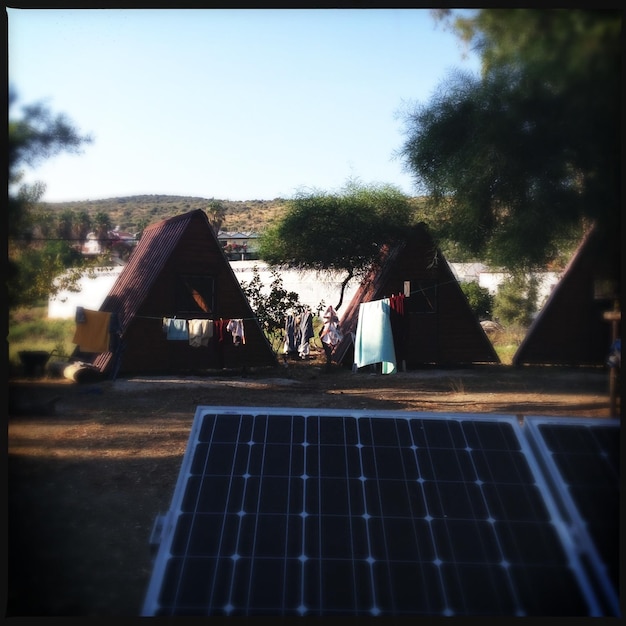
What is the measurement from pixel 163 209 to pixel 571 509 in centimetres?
453

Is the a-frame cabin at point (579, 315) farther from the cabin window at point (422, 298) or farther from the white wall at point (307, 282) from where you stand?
the white wall at point (307, 282)

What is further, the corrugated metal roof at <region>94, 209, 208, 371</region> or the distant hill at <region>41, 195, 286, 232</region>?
Answer: the corrugated metal roof at <region>94, 209, 208, 371</region>

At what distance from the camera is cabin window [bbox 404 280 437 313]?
640 cm

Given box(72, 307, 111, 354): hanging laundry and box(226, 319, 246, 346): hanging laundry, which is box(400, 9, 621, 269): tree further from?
box(72, 307, 111, 354): hanging laundry

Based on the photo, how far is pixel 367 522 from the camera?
172 centimetres

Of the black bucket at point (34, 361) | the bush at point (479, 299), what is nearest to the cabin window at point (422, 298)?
the bush at point (479, 299)

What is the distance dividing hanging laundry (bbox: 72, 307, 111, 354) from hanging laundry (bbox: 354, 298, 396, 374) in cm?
236

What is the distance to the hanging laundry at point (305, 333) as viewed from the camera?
256 inches

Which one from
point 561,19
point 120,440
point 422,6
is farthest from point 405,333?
point 422,6

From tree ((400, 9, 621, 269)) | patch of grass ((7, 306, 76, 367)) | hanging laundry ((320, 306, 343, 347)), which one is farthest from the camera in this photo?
hanging laundry ((320, 306, 343, 347))

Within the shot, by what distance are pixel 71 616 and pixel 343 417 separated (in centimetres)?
114

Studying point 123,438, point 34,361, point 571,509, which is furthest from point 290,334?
point 571,509

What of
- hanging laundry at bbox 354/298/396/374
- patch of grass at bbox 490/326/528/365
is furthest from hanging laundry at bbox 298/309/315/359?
patch of grass at bbox 490/326/528/365

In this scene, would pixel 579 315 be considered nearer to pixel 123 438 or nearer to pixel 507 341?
pixel 507 341
